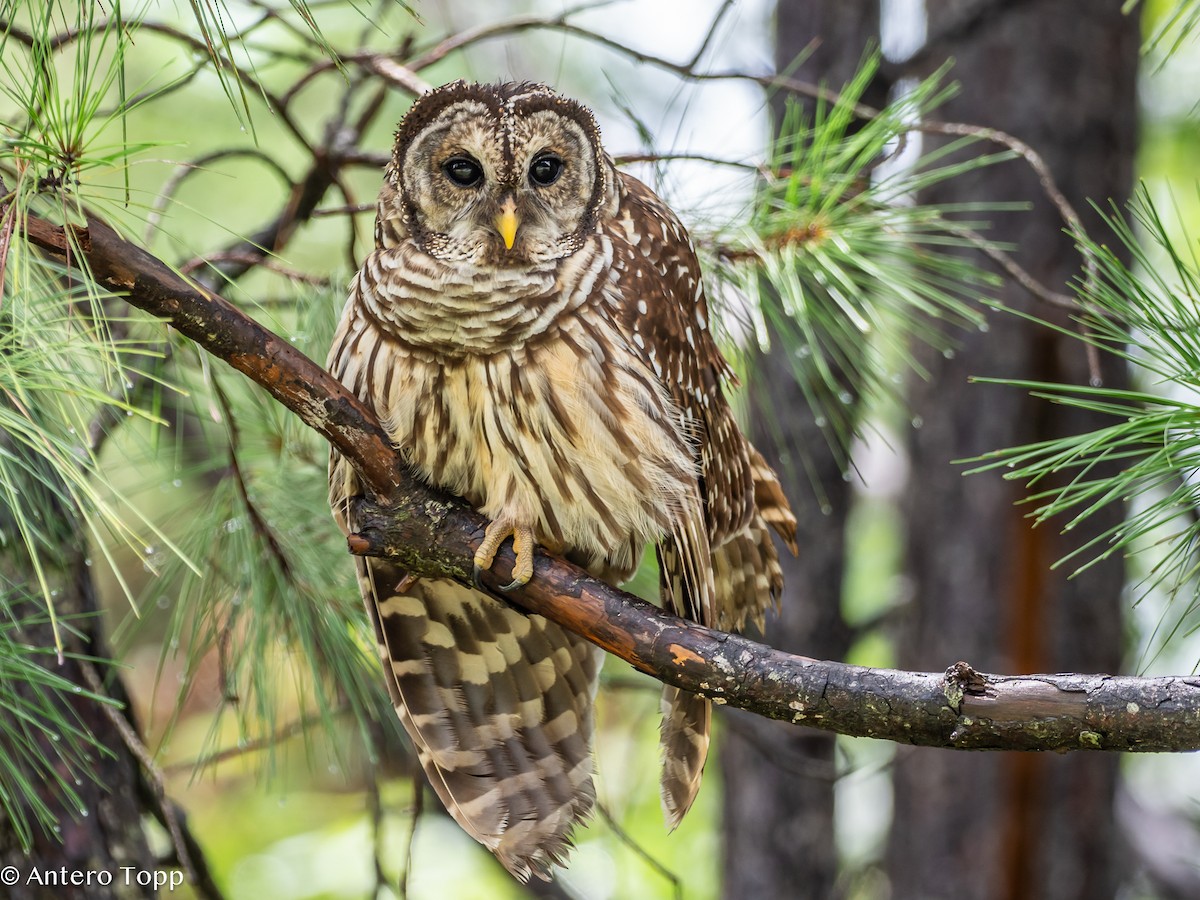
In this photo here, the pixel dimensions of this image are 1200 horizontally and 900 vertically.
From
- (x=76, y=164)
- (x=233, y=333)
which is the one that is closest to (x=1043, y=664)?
(x=233, y=333)

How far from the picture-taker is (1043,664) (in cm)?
368

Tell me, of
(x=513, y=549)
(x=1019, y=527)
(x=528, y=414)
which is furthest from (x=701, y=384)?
(x=1019, y=527)

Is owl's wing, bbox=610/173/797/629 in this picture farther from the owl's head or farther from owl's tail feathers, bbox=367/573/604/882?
owl's tail feathers, bbox=367/573/604/882

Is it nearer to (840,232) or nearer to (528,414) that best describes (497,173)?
(528,414)

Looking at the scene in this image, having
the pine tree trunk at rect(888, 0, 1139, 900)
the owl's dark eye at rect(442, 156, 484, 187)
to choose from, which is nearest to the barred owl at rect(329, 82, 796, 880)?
the owl's dark eye at rect(442, 156, 484, 187)

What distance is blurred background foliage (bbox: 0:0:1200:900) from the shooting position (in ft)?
5.39

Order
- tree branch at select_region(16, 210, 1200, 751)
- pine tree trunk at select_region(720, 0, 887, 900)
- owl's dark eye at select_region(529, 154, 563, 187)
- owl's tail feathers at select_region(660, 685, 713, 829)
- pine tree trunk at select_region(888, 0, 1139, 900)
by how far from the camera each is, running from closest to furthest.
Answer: tree branch at select_region(16, 210, 1200, 751) → owl's dark eye at select_region(529, 154, 563, 187) → owl's tail feathers at select_region(660, 685, 713, 829) → pine tree trunk at select_region(888, 0, 1139, 900) → pine tree trunk at select_region(720, 0, 887, 900)

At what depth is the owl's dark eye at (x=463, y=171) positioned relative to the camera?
6.99 feet

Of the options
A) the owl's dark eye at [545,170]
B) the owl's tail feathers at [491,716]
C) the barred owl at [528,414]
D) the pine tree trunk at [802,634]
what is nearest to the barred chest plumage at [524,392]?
the barred owl at [528,414]

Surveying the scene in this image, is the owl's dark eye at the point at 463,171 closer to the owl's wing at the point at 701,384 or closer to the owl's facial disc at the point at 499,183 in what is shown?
the owl's facial disc at the point at 499,183

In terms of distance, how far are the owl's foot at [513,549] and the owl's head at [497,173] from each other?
1.49 feet

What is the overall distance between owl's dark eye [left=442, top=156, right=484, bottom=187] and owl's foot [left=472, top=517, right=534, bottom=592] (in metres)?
0.59

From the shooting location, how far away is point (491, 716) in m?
2.40

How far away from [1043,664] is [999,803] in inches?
17.2
